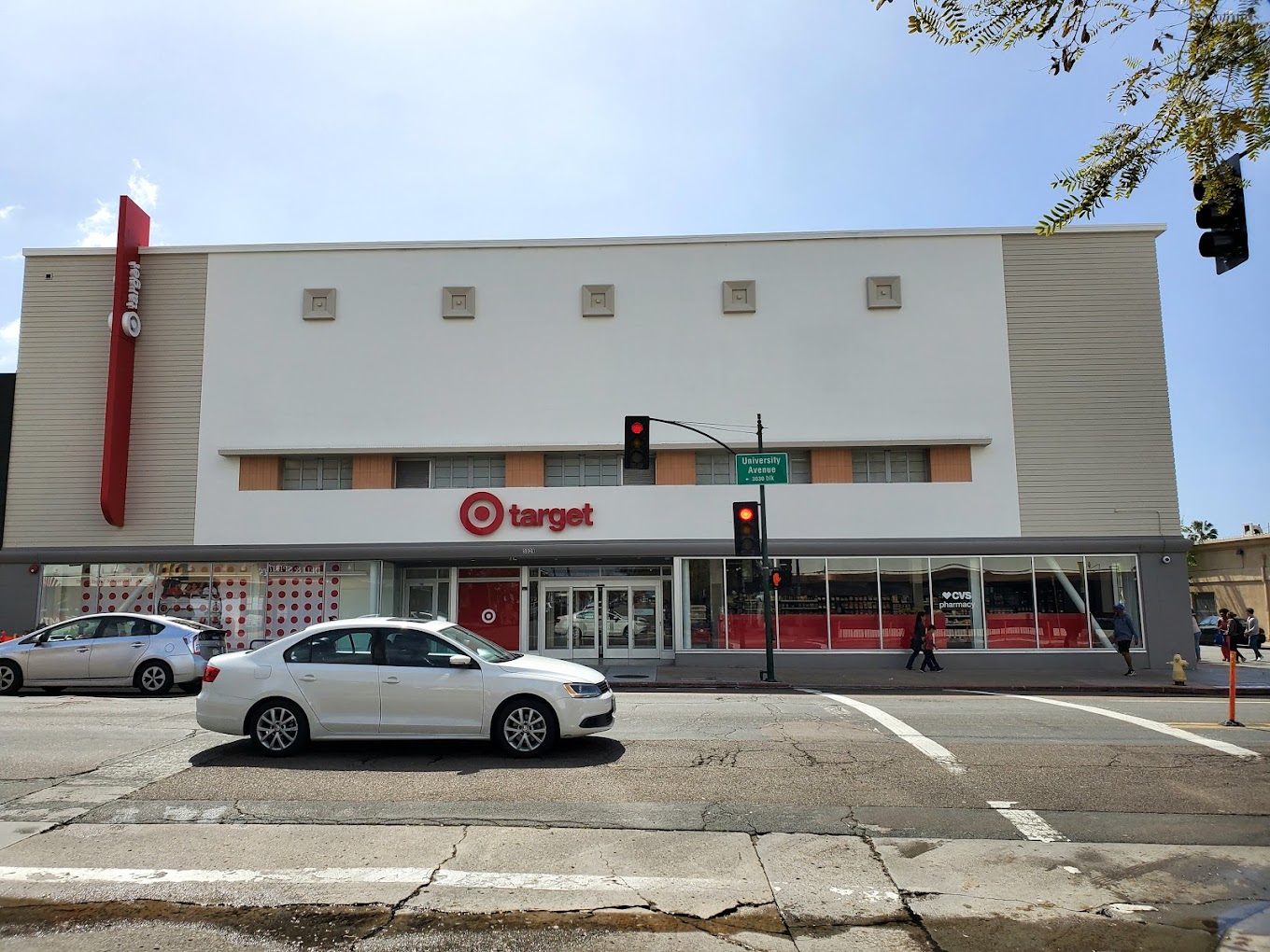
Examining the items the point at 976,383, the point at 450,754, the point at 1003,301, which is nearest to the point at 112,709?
the point at 450,754

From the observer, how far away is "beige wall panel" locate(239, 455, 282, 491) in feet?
78.9

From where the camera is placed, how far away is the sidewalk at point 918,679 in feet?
59.9

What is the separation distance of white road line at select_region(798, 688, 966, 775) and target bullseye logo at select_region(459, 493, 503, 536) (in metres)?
11.6

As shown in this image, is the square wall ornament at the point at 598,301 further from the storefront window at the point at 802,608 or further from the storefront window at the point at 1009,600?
the storefront window at the point at 1009,600

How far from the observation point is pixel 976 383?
76.6 feet

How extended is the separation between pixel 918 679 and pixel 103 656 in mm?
16673

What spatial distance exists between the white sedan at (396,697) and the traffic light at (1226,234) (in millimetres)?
6965

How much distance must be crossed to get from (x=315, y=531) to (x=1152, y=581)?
72.1ft

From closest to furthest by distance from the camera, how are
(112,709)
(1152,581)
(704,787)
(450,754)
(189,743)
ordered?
(704,787), (450,754), (189,743), (112,709), (1152,581)

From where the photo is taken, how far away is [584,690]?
31.0ft

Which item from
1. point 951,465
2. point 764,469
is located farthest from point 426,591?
point 951,465

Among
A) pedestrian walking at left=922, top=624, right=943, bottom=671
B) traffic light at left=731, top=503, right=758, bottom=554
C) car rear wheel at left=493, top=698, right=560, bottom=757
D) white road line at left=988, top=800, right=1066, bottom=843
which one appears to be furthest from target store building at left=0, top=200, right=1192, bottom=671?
white road line at left=988, top=800, right=1066, bottom=843

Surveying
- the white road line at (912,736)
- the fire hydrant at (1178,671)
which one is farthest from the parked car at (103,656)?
the fire hydrant at (1178,671)

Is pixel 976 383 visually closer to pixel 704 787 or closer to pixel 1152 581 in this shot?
pixel 1152 581
